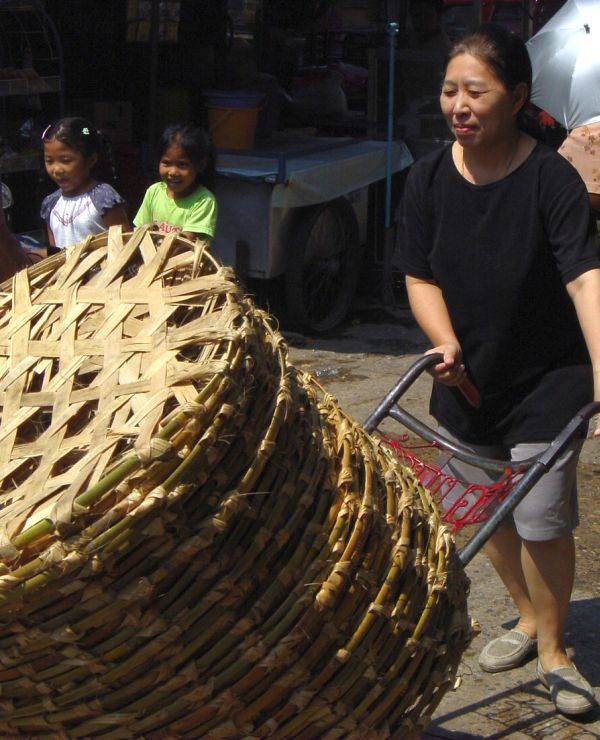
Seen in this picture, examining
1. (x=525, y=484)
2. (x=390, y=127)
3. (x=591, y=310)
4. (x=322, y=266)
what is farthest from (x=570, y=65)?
(x=525, y=484)

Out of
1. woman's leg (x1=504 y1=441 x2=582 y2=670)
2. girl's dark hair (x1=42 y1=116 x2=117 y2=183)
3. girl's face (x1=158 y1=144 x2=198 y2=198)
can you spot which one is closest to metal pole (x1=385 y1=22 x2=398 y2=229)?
girl's face (x1=158 y1=144 x2=198 y2=198)

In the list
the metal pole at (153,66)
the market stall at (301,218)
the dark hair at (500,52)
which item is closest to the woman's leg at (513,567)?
the dark hair at (500,52)

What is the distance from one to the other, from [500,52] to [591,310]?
70 cm

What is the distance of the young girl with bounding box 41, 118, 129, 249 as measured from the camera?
4742 millimetres

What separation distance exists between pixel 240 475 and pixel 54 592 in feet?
1.09

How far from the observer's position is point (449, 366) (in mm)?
2873

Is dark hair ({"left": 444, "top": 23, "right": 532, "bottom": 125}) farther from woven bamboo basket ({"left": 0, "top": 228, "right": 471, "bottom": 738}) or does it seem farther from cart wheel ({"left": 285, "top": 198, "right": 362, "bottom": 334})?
cart wheel ({"left": 285, "top": 198, "right": 362, "bottom": 334})

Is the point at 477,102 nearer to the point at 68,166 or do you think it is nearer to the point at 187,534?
the point at 187,534

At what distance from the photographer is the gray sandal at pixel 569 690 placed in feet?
10.1

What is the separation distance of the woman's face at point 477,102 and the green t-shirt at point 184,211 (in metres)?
2.40

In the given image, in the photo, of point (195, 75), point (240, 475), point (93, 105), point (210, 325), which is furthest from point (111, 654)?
point (195, 75)

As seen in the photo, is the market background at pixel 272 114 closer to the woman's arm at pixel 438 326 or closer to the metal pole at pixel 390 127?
the metal pole at pixel 390 127

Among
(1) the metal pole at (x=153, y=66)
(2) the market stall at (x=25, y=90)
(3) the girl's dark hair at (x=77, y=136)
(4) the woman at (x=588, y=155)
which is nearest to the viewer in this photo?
(4) the woman at (x=588, y=155)

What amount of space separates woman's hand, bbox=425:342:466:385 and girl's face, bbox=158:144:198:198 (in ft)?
8.43
